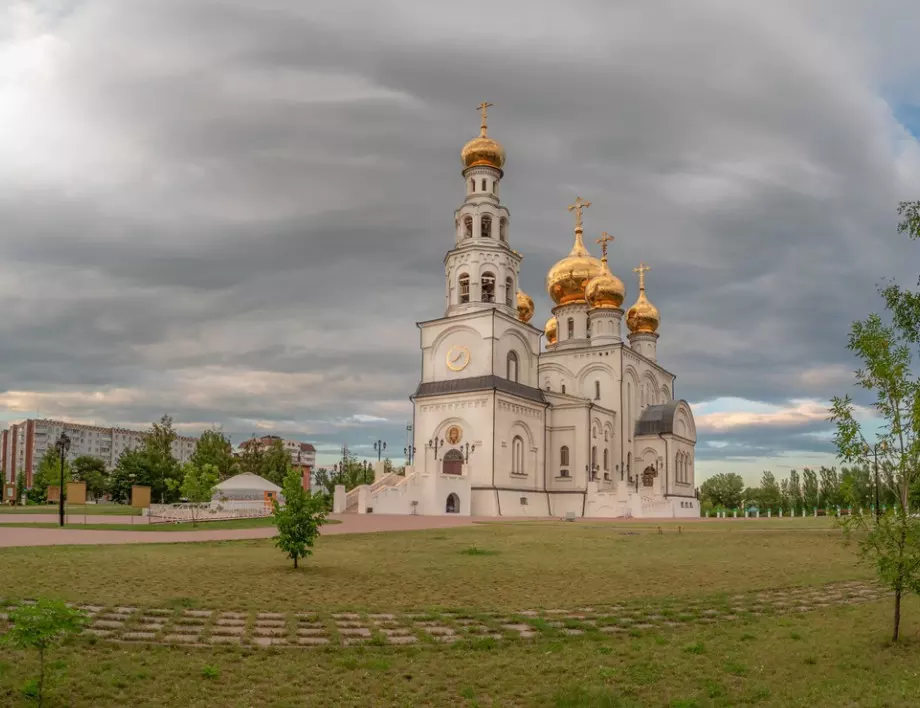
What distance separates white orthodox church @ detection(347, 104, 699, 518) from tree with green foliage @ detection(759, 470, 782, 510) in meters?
33.1

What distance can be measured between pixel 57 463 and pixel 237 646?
228ft

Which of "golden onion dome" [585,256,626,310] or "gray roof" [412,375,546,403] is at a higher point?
"golden onion dome" [585,256,626,310]

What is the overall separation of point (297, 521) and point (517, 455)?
3584 centimetres

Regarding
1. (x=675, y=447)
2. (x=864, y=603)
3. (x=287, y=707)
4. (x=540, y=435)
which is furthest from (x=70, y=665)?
(x=675, y=447)

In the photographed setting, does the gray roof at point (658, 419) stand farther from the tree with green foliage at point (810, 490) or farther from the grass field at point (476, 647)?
the grass field at point (476, 647)

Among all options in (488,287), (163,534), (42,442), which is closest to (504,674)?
(163,534)

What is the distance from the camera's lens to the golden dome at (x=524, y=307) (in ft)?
228

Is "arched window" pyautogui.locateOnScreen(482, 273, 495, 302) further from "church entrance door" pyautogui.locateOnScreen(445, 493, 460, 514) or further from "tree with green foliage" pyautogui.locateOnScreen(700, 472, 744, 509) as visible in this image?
"tree with green foliage" pyautogui.locateOnScreen(700, 472, 744, 509)

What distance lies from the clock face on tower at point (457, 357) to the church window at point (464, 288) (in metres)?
3.49

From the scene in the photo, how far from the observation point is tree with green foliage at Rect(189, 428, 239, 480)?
6756 centimetres

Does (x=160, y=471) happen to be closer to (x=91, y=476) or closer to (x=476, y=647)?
(x=91, y=476)

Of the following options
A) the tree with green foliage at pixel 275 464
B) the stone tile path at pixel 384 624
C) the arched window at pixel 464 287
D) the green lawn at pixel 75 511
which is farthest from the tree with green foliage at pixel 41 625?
the tree with green foliage at pixel 275 464

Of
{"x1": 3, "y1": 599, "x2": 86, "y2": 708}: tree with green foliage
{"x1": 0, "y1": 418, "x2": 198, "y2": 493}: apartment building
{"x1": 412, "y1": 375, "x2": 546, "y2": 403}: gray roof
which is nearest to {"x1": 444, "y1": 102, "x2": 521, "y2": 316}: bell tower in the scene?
{"x1": 412, "y1": 375, "x2": 546, "y2": 403}: gray roof

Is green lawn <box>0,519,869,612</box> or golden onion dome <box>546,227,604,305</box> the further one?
golden onion dome <box>546,227,604,305</box>
